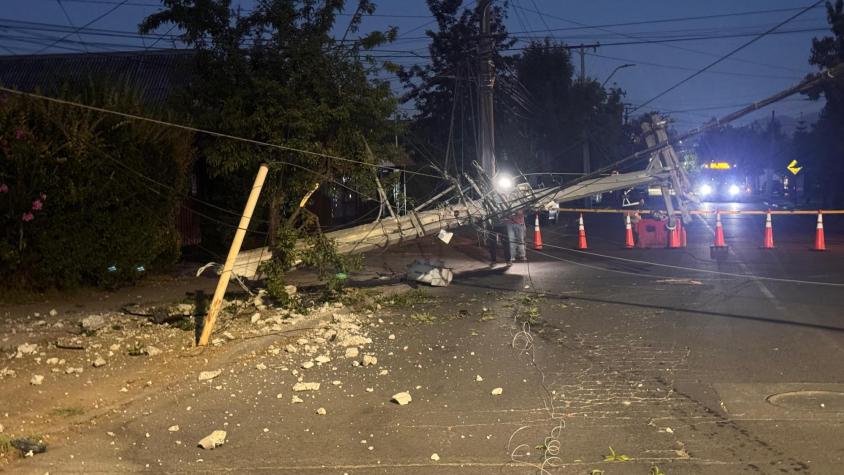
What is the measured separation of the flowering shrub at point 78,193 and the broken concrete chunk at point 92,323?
2.20 m

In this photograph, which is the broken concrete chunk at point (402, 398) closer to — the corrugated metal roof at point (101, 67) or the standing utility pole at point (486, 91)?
the standing utility pole at point (486, 91)

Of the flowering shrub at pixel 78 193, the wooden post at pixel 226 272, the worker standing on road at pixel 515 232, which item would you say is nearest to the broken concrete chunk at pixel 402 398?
the wooden post at pixel 226 272

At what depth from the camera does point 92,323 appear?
10.6 meters

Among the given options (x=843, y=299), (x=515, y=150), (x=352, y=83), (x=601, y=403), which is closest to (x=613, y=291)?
(x=843, y=299)

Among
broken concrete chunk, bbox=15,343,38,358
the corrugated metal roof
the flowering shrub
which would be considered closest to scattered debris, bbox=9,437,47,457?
broken concrete chunk, bbox=15,343,38,358

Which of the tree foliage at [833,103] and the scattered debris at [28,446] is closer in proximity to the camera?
the scattered debris at [28,446]

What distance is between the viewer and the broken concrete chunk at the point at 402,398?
7.57 m

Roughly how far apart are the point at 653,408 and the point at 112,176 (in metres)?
9.00

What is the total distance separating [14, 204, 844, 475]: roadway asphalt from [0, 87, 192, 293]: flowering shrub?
4328 mm

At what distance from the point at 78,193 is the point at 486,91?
12.3 m

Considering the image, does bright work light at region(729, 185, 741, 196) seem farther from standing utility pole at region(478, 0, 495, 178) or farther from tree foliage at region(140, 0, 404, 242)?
tree foliage at region(140, 0, 404, 242)

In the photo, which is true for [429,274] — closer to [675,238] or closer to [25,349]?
[25,349]

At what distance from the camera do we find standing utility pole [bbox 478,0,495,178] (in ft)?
Answer: 70.3

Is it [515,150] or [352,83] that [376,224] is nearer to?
[352,83]
